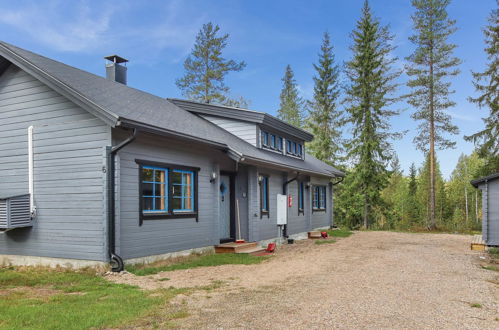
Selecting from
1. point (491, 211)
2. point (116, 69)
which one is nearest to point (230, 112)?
point (116, 69)

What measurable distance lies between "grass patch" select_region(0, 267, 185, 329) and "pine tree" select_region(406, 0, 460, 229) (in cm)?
1969

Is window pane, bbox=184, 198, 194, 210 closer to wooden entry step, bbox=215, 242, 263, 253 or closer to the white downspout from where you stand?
wooden entry step, bbox=215, 242, 263, 253

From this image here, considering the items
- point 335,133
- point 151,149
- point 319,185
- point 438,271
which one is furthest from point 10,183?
A: point 335,133

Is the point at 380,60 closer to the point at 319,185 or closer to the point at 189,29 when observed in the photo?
the point at 319,185

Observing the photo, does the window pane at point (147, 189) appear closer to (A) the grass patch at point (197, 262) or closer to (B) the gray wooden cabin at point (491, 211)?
(A) the grass patch at point (197, 262)

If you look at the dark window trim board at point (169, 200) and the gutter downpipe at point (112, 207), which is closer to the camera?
the gutter downpipe at point (112, 207)

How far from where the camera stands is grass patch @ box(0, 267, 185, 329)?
15.5 ft

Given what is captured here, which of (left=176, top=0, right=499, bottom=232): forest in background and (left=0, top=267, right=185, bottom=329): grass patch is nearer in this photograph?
(left=0, top=267, right=185, bottom=329): grass patch

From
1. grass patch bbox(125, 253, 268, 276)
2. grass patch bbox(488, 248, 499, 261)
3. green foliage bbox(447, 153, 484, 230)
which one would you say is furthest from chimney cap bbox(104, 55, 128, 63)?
green foliage bbox(447, 153, 484, 230)

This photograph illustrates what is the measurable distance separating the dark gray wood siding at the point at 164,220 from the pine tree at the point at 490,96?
1706 centimetres

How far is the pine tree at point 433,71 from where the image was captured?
22.3m

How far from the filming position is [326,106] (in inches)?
1231

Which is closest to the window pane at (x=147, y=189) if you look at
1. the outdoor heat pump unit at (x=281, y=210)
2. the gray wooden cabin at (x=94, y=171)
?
the gray wooden cabin at (x=94, y=171)

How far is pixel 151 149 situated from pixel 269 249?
16.3 ft
